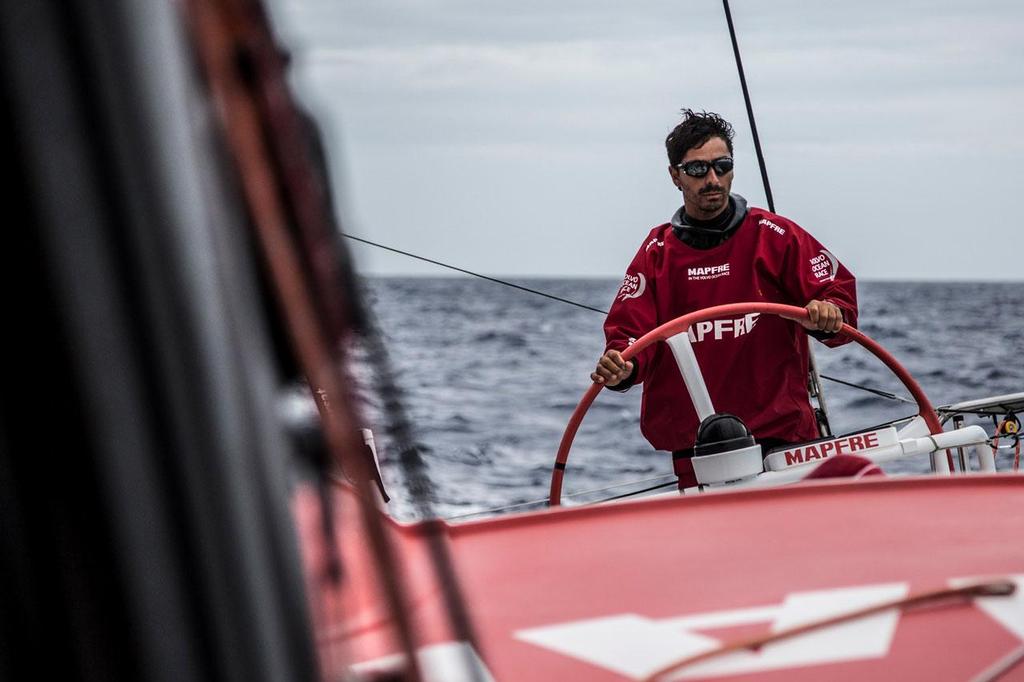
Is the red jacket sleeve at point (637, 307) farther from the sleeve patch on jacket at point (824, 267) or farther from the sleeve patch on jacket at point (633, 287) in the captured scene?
the sleeve patch on jacket at point (824, 267)

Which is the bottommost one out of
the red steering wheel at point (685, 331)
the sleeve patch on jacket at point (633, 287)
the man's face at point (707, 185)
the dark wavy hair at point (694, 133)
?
the red steering wheel at point (685, 331)

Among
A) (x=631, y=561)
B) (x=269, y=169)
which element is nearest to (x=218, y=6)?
(x=269, y=169)

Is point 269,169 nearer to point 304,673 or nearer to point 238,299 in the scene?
point 238,299

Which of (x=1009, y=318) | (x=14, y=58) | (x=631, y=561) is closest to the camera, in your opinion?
(x=14, y=58)

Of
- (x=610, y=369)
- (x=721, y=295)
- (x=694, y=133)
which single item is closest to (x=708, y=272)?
(x=721, y=295)

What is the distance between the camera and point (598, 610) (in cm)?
127

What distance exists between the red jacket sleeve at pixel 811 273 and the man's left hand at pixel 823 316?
508 millimetres

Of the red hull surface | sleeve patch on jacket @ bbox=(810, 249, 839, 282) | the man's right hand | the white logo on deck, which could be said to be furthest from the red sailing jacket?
the white logo on deck

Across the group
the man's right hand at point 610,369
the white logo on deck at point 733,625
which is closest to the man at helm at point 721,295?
the man's right hand at point 610,369

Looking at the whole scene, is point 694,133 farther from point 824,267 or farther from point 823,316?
point 823,316

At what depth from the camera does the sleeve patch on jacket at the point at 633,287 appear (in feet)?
10.5

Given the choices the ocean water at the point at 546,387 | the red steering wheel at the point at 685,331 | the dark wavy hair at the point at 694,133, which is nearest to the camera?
the red steering wheel at the point at 685,331

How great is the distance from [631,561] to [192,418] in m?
0.93

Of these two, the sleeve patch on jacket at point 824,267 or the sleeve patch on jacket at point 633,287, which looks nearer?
the sleeve patch on jacket at point 824,267
